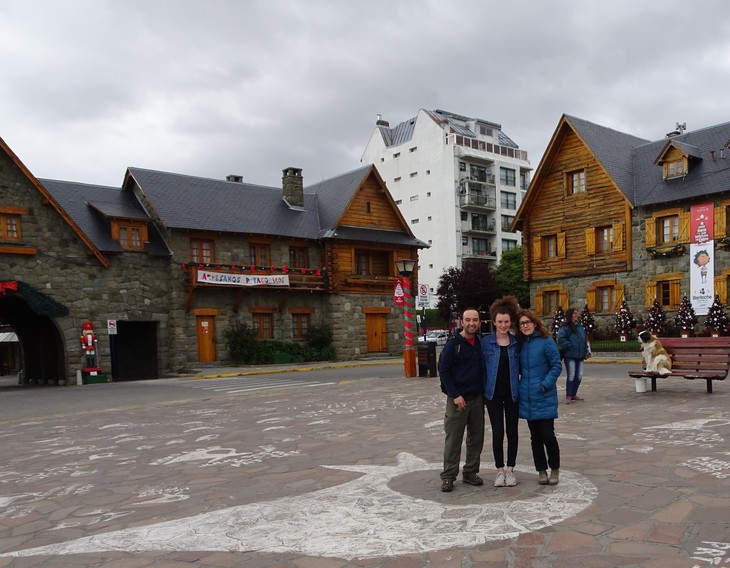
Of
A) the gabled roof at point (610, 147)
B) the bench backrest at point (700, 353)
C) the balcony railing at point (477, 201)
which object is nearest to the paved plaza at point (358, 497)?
the bench backrest at point (700, 353)

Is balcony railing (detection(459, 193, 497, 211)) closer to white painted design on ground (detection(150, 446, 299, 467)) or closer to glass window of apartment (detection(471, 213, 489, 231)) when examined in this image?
glass window of apartment (detection(471, 213, 489, 231))

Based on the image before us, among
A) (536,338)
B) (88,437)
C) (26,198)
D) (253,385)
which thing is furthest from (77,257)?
(536,338)

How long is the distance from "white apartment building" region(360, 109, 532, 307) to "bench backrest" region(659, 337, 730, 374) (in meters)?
50.6

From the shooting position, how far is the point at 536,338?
626 centimetres

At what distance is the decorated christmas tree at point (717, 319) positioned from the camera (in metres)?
27.7

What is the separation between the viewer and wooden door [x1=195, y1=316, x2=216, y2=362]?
3047 centimetres

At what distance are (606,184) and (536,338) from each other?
2928 cm

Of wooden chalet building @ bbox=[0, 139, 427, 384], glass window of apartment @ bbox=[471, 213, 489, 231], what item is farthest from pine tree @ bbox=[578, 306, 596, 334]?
glass window of apartment @ bbox=[471, 213, 489, 231]

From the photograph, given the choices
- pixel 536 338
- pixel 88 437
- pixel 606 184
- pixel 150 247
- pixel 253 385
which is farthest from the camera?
pixel 606 184

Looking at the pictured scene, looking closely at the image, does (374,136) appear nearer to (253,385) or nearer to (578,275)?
(578,275)

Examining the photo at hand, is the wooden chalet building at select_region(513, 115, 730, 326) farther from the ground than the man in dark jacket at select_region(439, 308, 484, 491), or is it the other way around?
the wooden chalet building at select_region(513, 115, 730, 326)

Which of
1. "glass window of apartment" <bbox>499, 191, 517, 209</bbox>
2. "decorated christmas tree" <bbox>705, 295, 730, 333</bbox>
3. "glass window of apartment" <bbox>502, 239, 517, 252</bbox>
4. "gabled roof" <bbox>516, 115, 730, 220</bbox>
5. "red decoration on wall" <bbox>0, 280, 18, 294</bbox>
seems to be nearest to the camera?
"red decoration on wall" <bbox>0, 280, 18, 294</bbox>

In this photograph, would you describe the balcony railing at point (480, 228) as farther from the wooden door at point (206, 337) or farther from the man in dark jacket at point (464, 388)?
the man in dark jacket at point (464, 388)

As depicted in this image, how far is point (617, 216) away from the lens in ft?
107
